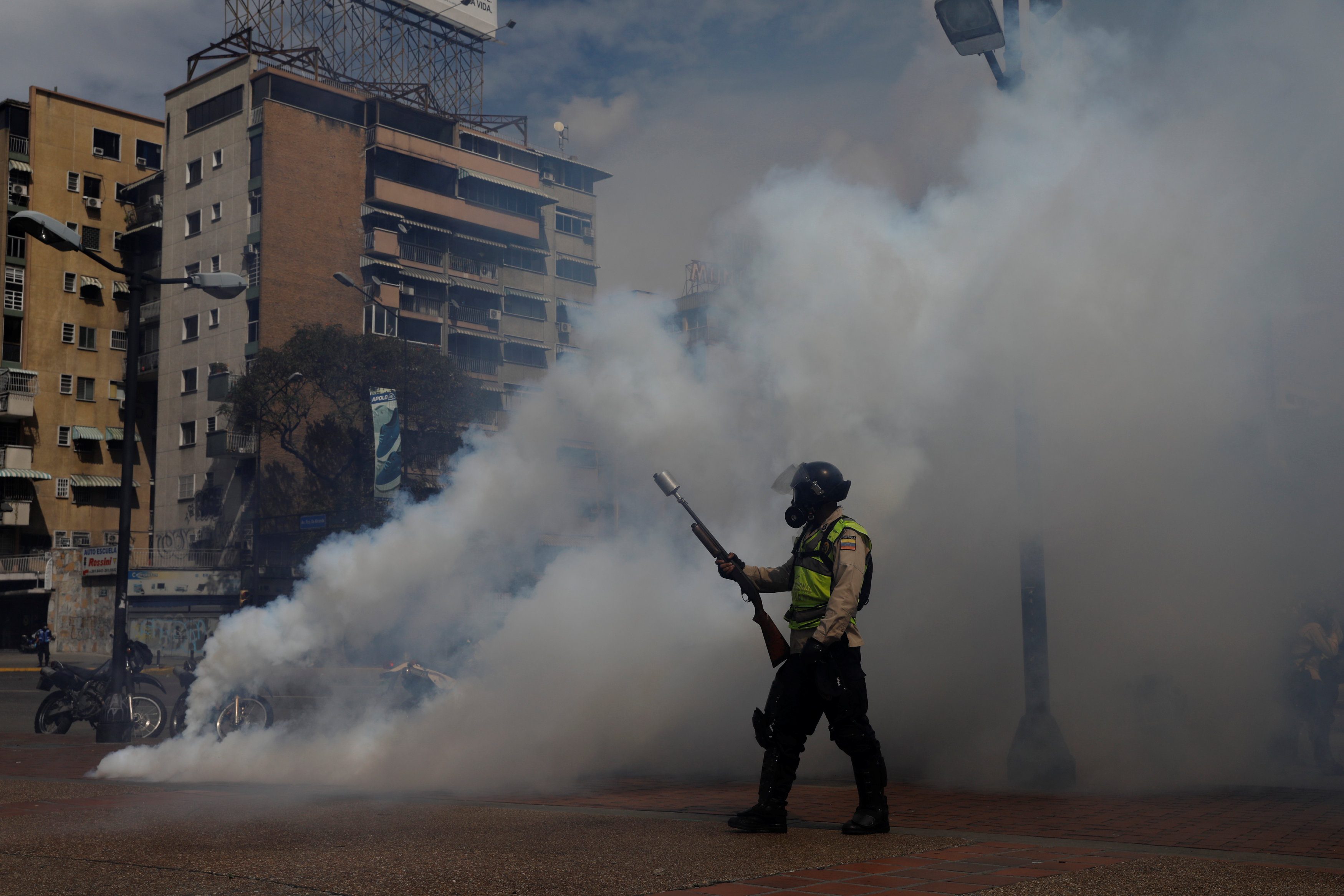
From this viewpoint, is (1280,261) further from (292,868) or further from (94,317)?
(94,317)

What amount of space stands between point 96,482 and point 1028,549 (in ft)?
172

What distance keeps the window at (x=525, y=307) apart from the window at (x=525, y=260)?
1465 mm

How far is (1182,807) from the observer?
22.3 ft

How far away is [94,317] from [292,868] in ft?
183

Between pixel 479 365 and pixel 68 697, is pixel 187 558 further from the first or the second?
pixel 68 697

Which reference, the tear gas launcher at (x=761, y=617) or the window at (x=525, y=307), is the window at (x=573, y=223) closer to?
the window at (x=525, y=307)

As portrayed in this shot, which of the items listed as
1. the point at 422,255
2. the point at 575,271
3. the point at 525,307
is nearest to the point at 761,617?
the point at 422,255

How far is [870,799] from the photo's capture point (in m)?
5.83

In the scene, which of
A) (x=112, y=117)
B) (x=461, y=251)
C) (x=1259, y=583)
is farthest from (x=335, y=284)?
(x=1259, y=583)

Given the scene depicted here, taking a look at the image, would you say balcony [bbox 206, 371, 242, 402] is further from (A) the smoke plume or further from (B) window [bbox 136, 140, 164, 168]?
(A) the smoke plume

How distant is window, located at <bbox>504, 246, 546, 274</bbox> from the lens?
53.6 m

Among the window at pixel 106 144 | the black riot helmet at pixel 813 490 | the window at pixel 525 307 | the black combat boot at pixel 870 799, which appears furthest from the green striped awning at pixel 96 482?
the black combat boot at pixel 870 799

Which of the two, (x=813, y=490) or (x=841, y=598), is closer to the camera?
(x=841, y=598)

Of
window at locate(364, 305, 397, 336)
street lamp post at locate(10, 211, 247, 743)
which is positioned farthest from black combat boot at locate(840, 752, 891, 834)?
window at locate(364, 305, 397, 336)
